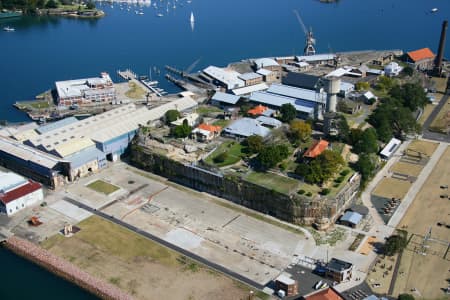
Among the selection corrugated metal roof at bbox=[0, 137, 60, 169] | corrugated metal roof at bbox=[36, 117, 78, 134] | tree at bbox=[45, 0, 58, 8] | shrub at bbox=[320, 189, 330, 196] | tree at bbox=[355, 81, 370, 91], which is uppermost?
tree at bbox=[45, 0, 58, 8]

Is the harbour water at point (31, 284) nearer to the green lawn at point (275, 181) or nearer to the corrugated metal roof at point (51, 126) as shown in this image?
the green lawn at point (275, 181)

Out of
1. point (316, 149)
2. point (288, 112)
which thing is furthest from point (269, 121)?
point (316, 149)

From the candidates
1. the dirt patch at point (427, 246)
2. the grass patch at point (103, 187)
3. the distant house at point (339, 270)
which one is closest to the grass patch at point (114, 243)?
the grass patch at point (103, 187)

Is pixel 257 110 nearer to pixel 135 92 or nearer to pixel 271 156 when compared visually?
pixel 271 156

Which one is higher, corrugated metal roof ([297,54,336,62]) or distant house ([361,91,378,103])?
corrugated metal roof ([297,54,336,62])

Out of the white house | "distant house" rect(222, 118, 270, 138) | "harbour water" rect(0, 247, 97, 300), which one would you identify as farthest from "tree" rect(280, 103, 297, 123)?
"harbour water" rect(0, 247, 97, 300)

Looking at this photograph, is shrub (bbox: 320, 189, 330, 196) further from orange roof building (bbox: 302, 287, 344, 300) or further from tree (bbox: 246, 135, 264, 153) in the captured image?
orange roof building (bbox: 302, 287, 344, 300)
